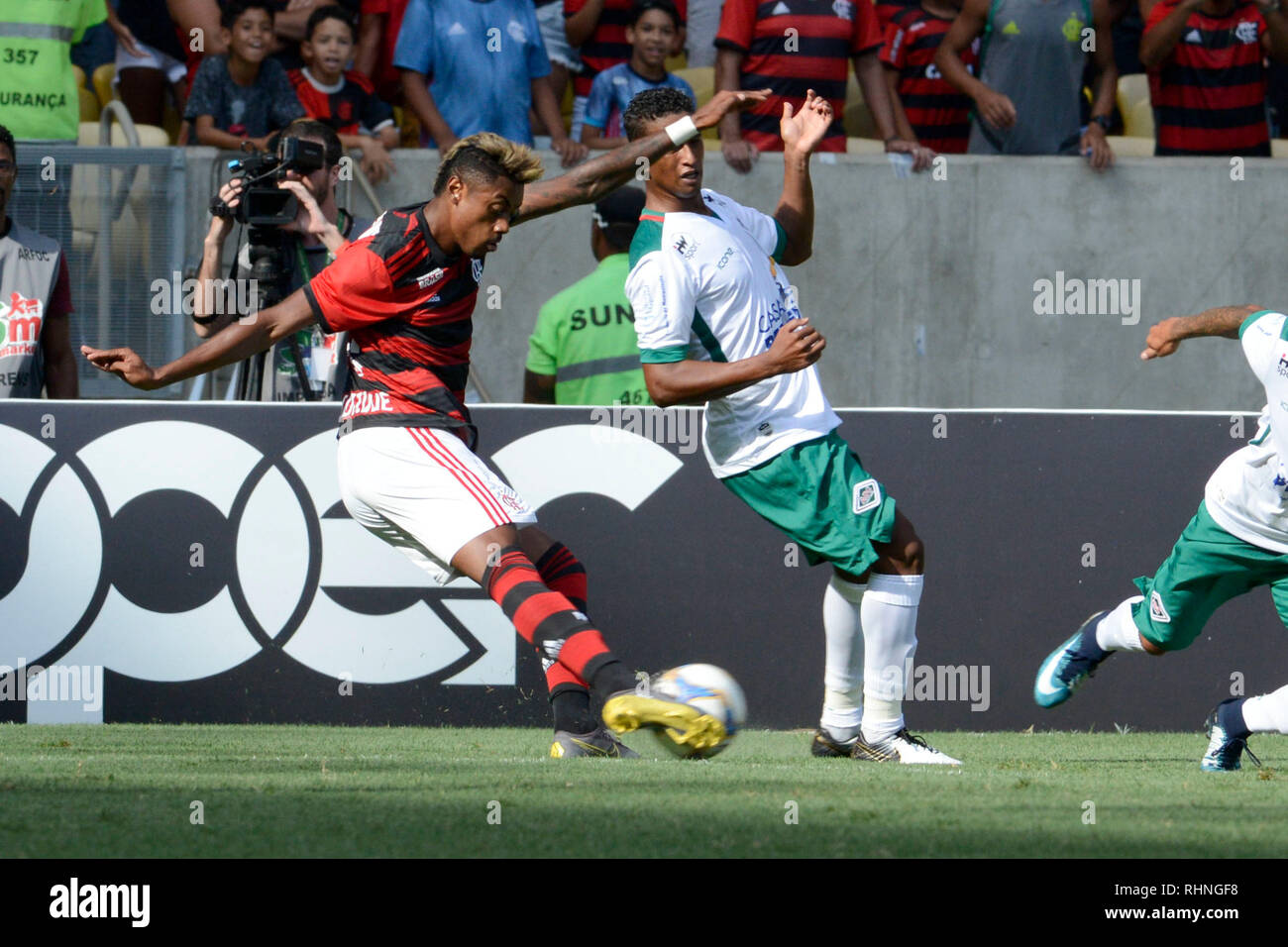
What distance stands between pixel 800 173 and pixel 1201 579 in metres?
2.05

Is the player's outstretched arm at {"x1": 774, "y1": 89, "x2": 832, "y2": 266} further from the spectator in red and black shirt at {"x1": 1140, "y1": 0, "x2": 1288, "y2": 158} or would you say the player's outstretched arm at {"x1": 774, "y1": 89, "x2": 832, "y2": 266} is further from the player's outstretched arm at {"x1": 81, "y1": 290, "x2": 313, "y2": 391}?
the spectator in red and black shirt at {"x1": 1140, "y1": 0, "x2": 1288, "y2": 158}

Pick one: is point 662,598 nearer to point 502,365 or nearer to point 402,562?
point 402,562

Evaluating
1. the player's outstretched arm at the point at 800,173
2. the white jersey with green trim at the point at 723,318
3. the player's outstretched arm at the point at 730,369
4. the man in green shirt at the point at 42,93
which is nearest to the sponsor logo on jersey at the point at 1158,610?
the white jersey with green trim at the point at 723,318

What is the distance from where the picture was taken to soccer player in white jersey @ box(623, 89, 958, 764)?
19.0 feet

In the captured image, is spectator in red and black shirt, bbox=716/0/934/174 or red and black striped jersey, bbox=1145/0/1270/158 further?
red and black striped jersey, bbox=1145/0/1270/158

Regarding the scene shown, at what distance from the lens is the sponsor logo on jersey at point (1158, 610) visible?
607cm

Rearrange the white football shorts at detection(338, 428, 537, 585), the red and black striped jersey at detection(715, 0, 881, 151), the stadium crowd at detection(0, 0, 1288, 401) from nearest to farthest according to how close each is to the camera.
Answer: the white football shorts at detection(338, 428, 537, 585) → the stadium crowd at detection(0, 0, 1288, 401) → the red and black striped jersey at detection(715, 0, 881, 151)

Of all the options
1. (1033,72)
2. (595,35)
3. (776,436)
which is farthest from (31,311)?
(1033,72)

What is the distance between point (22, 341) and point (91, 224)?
1683 mm

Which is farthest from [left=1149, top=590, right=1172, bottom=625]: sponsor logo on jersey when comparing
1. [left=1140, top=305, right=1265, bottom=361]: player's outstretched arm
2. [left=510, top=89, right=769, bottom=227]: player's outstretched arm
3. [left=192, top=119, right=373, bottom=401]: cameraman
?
[left=192, top=119, right=373, bottom=401]: cameraman

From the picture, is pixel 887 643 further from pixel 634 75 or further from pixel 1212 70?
pixel 1212 70

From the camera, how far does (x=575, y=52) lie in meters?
10.7

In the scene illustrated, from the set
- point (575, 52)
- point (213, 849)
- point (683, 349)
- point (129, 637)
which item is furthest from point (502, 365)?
point (213, 849)

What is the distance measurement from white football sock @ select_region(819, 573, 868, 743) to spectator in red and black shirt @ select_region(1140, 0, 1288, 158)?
227 inches
